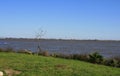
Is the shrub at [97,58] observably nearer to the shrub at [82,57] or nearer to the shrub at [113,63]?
the shrub at [113,63]

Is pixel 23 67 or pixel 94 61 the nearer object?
pixel 23 67

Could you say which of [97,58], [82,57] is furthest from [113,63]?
[82,57]

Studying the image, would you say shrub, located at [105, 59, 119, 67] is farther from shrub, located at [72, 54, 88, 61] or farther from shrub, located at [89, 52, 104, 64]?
shrub, located at [72, 54, 88, 61]

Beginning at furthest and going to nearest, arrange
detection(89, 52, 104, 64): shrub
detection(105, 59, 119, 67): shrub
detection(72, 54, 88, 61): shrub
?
Result: detection(72, 54, 88, 61): shrub
detection(89, 52, 104, 64): shrub
detection(105, 59, 119, 67): shrub

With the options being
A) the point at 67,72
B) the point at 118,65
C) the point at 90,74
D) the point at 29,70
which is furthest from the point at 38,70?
the point at 118,65

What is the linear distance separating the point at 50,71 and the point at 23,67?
1.92 m

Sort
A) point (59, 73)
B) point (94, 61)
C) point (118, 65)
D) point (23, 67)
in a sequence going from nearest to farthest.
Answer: point (59, 73) < point (23, 67) < point (118, 65) < point (94, 61)

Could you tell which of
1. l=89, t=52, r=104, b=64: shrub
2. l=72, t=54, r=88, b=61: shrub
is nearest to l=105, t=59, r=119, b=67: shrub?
l=89, t=52, r=104, b=64: shrub

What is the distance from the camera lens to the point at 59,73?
60.4ft

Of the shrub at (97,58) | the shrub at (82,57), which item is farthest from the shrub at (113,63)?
the shrub at (82,57)

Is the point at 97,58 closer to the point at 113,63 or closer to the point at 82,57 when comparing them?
the point at 113,63

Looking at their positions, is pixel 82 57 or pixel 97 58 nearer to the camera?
pixel 97 58

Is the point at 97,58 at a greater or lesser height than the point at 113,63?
greater

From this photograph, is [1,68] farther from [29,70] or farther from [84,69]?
[84,69]
